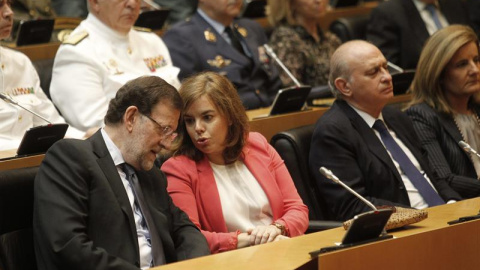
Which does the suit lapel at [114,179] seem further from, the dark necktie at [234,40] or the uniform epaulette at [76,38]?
the dark necktie at [234,40]

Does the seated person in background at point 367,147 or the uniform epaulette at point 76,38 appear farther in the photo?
the uniform epaulette at point 76,38

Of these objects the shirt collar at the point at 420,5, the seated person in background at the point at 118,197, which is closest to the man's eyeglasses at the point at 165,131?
the seated person in background at the point at 118,197

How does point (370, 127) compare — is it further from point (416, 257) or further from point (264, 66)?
point (264, 66)

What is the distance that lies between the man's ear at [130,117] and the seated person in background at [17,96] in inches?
33.6

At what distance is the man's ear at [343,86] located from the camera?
2.98 meters

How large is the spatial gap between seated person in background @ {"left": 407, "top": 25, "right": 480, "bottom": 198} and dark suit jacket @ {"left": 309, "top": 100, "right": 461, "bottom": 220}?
1.33 feet

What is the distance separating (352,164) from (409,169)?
0.25 meters

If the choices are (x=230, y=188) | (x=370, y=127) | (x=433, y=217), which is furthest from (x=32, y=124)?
(x=433, y=217)

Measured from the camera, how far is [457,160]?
10.6 ft

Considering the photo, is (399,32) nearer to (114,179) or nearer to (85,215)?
(114,179)

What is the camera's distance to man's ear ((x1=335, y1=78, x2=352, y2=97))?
9.79 feet

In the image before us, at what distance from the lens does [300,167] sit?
9.25 ft

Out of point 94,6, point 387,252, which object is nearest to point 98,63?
point 94,6

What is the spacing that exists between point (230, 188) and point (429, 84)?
44.6 inches
